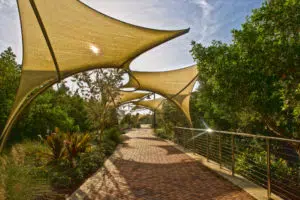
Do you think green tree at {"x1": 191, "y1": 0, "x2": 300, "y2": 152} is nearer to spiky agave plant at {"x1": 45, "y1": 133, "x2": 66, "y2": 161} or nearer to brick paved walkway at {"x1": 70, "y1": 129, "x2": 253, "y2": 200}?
brick paved walkway at {"x1": 70, "y1": 129, "x2": 253, "y2": 200}

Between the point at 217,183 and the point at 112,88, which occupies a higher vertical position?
the point at 112,88

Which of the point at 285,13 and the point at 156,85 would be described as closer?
the point at 285,13

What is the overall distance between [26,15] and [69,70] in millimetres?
1516

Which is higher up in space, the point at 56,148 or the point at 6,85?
the point at 6,85

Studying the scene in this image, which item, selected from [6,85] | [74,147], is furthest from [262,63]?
[6,85]

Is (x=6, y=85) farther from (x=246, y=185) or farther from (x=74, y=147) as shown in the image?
(x=246, y=185)

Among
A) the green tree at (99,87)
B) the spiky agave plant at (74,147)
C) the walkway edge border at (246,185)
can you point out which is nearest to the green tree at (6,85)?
the green tree at (99,87)

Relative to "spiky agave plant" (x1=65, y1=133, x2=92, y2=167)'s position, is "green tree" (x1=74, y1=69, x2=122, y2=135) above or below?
above

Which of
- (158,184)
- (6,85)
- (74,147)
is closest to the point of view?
(158,184)

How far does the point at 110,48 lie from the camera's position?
5566 mm

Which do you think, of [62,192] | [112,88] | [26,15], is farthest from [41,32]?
[112,88]

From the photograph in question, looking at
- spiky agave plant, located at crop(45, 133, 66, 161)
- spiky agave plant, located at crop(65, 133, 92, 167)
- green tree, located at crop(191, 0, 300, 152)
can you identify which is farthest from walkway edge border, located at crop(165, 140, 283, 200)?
spiky agave plant, located at crop(45, 133, 66, 161)

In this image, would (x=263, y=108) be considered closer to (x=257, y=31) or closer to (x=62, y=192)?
(x=257, y=31)

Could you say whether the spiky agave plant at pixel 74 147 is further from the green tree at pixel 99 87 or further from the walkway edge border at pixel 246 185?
the walkway edge border at pixel 246 185
